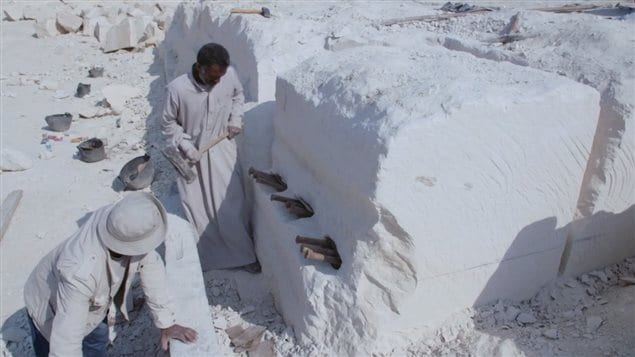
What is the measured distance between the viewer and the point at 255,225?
450cm

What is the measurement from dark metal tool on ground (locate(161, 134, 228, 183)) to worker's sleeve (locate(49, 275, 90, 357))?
70.9 inches

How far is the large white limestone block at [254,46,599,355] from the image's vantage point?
275 centimetres

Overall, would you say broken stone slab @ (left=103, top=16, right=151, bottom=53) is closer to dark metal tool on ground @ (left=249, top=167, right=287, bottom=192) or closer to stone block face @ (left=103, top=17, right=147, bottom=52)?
stone block face @ (left=103, top=17, right=147, bottom=52)

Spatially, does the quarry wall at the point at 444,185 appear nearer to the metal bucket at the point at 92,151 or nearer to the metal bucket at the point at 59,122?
the metal bucket at the point at 92,151

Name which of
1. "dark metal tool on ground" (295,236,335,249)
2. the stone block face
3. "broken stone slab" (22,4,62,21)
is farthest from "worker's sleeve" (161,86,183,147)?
"broken stone slab" (22,4,62,21)

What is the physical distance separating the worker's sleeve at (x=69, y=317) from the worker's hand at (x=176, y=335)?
45cm

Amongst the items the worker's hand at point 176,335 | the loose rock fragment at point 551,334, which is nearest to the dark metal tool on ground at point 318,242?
the worker's hand at point 176,335

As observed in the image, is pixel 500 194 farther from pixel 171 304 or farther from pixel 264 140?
pixel 264 140

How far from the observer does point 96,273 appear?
2455mm

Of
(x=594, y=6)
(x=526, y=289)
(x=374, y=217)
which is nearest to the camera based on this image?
Result: (x=374, y=217)

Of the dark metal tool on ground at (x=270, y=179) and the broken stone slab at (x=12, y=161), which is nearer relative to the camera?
the dark metal tool on ground at (x=270, y=179)

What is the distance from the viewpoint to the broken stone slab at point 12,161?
6.16 m

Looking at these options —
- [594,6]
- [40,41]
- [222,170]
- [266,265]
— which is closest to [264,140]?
[222,170]

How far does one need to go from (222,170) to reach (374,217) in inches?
72.3
